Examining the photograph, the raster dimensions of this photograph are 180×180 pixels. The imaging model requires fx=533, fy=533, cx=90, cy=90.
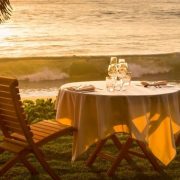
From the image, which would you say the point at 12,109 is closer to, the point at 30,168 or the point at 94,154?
the point at 30,168

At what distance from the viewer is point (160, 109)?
5.10 m

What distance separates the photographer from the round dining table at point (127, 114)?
501cm

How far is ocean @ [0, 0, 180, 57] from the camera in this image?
32338 mm

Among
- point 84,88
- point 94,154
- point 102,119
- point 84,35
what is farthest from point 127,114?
point 84,35

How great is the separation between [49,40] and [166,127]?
30.5m

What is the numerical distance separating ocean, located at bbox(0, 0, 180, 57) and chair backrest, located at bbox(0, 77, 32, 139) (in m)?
23.8

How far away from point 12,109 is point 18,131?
239 millimetres

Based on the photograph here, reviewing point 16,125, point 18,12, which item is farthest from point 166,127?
point 18,12

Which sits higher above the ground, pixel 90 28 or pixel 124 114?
pixel 124 114

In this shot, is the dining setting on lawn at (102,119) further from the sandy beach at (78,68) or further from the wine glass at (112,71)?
the sandy beach at (78,68)

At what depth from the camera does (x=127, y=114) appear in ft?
16.5

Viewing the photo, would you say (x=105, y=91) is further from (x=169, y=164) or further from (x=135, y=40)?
(x=135, y=40)

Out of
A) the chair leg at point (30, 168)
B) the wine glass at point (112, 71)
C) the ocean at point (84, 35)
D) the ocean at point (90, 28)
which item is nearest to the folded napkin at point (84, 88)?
the wine glass at point (112, 71)

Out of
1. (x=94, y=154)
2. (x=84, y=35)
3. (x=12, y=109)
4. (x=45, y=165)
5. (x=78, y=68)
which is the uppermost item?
(x=12, y=109)
